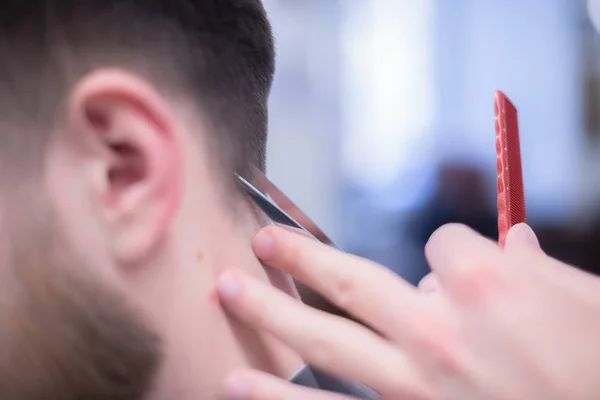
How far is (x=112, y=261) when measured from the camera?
40 centimetres

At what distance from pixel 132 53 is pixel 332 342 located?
26 cm

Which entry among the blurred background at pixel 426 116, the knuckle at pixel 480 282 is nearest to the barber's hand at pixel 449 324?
the knuckle at pixel 480 282

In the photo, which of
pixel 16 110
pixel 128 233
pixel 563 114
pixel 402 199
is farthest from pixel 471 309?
pixel 563 114

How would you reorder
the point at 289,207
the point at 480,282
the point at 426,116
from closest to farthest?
the point at 480,282
the point at 289,207
the point at 426,116

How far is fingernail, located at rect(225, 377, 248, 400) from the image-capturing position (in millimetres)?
395

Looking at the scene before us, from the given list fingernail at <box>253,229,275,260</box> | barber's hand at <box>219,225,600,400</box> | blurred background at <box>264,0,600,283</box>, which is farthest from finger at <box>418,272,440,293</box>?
blurred background at <box>264,0,600,283</box>

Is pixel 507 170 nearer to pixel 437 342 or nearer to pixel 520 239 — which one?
pixel 520 239

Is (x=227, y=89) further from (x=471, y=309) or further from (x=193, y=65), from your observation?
(x=471, y=309)

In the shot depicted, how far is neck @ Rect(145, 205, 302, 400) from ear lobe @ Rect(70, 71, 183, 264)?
32mm

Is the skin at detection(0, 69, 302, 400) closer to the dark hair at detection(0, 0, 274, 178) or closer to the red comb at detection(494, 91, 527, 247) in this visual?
the dark hair at detection(0, 0, 274, 178)

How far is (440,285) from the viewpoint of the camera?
0.39m

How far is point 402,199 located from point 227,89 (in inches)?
21.1

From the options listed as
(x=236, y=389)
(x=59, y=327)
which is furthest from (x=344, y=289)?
(x=59, y=327)

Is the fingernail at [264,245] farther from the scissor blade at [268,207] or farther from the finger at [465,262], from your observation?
the finger at [465,262]
